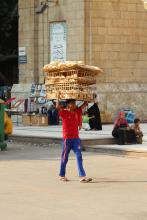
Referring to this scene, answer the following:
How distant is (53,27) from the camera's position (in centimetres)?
3020

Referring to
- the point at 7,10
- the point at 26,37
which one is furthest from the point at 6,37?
the point at 26,37

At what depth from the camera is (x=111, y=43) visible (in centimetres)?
2889

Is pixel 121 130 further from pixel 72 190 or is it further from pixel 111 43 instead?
pixel 111 43

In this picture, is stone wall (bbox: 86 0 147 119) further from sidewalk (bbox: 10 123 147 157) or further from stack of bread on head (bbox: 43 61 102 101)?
stack of bread on head (bbox: 43 61 102 101)

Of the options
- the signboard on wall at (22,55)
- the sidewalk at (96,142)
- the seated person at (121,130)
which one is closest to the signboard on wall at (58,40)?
the signboard on wall at (22,55)

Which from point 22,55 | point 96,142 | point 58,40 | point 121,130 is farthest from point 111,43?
point 121,130

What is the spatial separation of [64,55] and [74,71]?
17.3 meters

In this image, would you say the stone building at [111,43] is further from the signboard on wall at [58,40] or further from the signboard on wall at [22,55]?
the signboard on wall at [22,55]

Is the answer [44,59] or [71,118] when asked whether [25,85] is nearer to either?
[44,59]

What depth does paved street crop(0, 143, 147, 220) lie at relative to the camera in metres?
9.11

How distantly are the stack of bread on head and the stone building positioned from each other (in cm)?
1626

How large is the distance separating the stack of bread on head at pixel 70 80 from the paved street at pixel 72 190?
5.38 feet

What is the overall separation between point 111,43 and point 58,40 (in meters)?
2.49

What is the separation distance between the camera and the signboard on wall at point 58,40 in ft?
96.8
